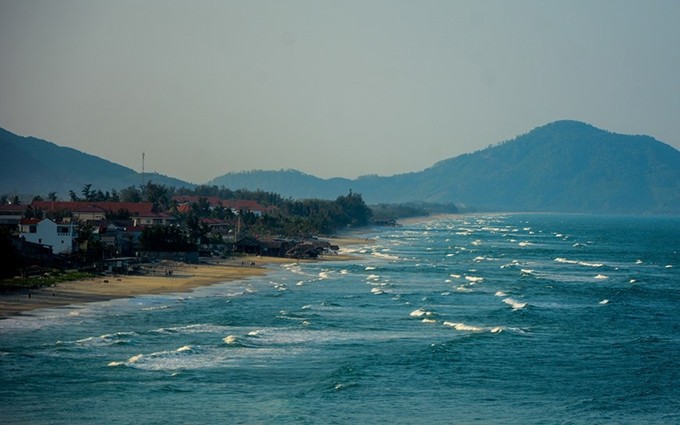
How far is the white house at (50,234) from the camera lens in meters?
85.2

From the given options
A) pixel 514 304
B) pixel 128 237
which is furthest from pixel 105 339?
pixel 128 237

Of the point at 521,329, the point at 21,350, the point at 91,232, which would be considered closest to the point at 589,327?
the point at 521,329

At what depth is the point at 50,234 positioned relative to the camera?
3369 inches

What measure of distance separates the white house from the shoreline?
8.01 meters

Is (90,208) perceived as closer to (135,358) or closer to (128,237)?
(128,237)

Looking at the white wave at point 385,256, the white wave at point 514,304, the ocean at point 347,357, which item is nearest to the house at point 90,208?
the white wave at point 385,256

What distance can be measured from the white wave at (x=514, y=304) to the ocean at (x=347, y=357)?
0.17 meters

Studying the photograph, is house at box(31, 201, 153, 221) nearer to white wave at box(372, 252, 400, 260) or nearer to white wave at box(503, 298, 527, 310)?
white wave at box(372, 252, 400, 260)

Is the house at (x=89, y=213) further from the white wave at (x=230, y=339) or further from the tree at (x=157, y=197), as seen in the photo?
the white wave at (x=230, y=339)

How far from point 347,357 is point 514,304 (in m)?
27.2

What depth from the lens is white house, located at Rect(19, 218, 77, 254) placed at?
85.2 meters

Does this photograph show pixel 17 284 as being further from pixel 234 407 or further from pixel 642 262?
pixel 642 262

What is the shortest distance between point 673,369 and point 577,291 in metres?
37.3

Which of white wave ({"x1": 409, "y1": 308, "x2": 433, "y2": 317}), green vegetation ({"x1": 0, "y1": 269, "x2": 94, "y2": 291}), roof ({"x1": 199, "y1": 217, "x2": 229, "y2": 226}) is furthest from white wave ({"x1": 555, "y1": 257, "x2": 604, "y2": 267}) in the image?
green vegetation ({"x1": 0, "y1": 269, "x2": 94, "y2": 291})
